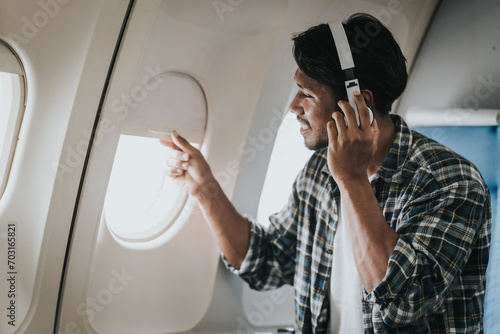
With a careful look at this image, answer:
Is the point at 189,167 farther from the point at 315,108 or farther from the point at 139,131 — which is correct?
the point at 315,108

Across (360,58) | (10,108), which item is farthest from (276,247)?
(10,108)

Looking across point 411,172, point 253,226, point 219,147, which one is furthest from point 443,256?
point 219,147

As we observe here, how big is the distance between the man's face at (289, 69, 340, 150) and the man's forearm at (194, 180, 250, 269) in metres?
0.40

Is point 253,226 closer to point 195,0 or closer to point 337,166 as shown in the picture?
point 337,166

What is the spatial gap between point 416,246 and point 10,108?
122cm

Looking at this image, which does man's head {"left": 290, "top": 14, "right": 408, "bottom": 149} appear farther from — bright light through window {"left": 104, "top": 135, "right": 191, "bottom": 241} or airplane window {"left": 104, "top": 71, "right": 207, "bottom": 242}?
bright light through window {"left": 104, "top": 135, "right": 191, "bottom": 241}

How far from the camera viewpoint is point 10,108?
1.54 m

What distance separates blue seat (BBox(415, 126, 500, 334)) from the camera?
194 cm

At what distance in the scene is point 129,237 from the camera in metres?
1.93

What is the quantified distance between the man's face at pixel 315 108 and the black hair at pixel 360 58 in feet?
0.08

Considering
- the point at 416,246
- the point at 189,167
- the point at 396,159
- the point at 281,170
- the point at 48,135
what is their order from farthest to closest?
the point at 281,170 < the point at 189,167 < the point at 396,159 < the point at 48,135 < the point at 416,246

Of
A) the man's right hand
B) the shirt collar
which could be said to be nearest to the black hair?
the shirt collar

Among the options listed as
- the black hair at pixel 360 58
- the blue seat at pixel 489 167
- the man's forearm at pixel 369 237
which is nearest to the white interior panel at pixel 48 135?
the black hair at pixel 360 58

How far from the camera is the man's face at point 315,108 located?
173cm
